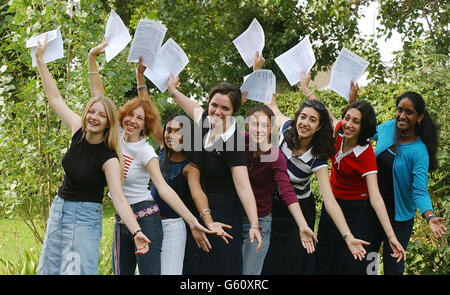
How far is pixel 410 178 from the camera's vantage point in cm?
401

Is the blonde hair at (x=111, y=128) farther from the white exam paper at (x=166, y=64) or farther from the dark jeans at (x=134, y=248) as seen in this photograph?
the white exam paper at (x=166, y=64)

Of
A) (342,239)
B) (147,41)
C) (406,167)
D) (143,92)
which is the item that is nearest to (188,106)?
(143,92)

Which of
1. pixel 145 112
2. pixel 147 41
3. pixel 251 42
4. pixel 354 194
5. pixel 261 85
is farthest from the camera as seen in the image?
pixel 251 42

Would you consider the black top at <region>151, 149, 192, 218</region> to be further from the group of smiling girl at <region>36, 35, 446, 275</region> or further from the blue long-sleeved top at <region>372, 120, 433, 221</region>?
the blue long-sleeved top at <region>372, 120, 433, 221</region>

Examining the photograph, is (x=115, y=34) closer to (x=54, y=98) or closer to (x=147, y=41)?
(x=147, y=41)

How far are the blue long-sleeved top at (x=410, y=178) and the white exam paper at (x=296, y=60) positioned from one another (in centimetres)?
84

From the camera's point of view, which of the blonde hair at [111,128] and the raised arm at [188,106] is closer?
the blonde hair at [111,128]

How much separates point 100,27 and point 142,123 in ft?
6.50

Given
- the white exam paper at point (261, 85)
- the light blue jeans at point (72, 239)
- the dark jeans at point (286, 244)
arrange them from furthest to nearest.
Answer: the dark jeans at point (286, 244)
the white exam paper at point (261, 85)
the light blue jeans at point (72, 239)

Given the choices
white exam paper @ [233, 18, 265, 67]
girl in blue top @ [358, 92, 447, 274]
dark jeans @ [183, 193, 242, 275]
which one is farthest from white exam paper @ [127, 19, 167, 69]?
girl in blue top @ [358, 92, 447, 274]

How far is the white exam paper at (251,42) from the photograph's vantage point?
161 inches

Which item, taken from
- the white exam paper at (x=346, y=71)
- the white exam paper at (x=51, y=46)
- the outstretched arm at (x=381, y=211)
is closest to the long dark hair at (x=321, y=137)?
the outstretched arm at (x=381, y=211)

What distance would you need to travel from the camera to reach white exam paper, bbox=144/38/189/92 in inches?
156

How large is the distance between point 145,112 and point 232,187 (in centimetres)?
74
